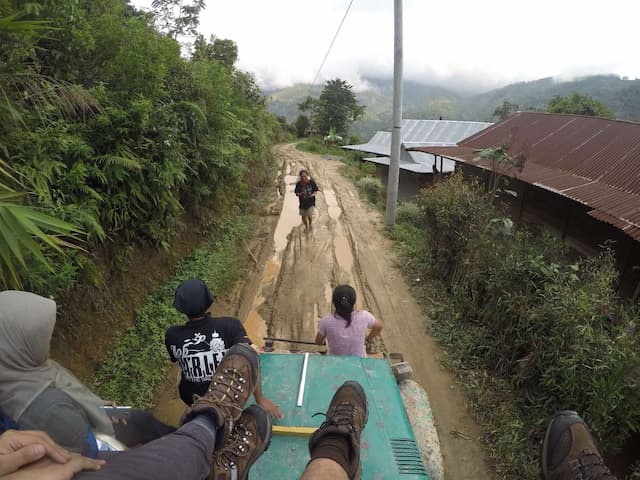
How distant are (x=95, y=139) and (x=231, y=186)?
4.44m

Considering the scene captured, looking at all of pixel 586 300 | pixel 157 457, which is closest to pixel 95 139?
pixel 157 457

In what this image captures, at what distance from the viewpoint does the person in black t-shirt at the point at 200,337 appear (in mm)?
2371

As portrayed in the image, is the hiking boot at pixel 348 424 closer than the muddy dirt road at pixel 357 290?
Yes

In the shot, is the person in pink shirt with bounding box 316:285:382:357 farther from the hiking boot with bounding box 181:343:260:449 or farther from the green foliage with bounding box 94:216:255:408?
the green foliage with bounding box 94:216:255:408

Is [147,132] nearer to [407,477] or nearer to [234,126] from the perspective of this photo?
[234,126]

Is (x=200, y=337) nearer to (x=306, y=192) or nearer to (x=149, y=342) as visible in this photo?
(x=149, y=342)

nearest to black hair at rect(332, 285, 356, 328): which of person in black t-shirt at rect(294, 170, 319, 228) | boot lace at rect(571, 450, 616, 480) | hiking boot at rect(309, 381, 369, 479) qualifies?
hiking boot at rect(309, 381, 369, 479)

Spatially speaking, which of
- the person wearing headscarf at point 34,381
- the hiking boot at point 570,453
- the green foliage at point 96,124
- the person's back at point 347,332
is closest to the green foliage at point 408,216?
the green foliage at point 96,124

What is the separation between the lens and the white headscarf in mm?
1439

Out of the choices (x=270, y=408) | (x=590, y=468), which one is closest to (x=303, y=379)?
(x=270, y=408)

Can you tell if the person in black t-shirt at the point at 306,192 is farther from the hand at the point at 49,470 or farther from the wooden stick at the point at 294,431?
the hand at the point at 49,470

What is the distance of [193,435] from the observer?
1592 millimetres

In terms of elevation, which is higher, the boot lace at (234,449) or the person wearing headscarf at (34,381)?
the person wearing headscarf at (34,381)

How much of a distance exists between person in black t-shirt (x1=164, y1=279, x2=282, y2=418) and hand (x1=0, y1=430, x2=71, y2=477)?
1140 millimetres
